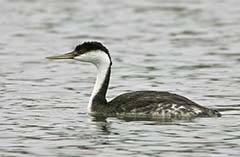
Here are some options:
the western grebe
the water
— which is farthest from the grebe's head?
the water

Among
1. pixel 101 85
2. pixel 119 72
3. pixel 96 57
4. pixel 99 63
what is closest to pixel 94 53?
pixel 96 57

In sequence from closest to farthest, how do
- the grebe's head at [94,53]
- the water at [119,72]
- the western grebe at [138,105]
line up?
the water at [119,72] < the western grebe at [138,105] < the grebe's head at [94,53]

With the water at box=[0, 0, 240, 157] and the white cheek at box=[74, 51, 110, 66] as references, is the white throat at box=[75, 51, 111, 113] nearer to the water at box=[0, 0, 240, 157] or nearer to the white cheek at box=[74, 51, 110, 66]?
the white cheek at box=[74, 51, 110, 66]

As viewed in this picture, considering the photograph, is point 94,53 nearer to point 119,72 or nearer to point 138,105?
point 138,105

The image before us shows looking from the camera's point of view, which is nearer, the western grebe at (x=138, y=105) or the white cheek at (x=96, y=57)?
the western grebe at (x=138, y=105)

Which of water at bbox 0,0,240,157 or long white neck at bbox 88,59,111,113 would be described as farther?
long white neck at bbox 88,59,111,113

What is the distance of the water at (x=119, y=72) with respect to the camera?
46.9ft

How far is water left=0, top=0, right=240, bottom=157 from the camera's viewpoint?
14.3m

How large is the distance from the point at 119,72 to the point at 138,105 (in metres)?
5.46

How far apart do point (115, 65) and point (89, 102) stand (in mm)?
5925

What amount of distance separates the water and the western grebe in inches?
10.8

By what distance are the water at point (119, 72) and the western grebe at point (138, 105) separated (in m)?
0.27

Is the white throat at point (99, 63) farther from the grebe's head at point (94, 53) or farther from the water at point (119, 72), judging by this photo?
the water at point (119, 72)

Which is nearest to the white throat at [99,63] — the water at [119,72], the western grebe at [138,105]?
the western grebe at [138,105]
